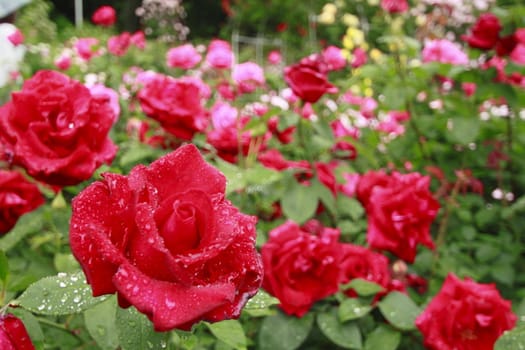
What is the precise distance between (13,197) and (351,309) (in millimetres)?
516

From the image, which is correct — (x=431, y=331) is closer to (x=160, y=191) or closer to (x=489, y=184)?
(x=160, y=191)

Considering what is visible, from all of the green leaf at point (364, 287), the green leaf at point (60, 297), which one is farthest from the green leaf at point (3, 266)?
the green leaf at point (364, 287)

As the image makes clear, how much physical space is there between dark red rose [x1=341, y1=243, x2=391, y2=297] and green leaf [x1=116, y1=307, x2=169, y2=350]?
563 millimetres

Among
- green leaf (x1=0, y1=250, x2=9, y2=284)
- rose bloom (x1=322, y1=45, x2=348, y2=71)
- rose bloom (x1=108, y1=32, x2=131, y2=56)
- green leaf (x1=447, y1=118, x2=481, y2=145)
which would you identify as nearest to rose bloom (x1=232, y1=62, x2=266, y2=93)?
rose bloom (x1=322, y1=45, x2=348, y2=71)

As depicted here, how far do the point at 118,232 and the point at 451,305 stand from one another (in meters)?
0.59

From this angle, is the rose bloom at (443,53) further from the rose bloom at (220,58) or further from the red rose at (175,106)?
the red rose at (175,106)

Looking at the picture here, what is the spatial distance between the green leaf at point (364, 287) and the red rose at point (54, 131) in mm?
418

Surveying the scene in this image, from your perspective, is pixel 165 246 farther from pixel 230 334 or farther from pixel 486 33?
pixel 486 33

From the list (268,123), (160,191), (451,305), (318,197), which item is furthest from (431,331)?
(268,123)

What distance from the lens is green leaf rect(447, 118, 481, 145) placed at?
1.59 meters

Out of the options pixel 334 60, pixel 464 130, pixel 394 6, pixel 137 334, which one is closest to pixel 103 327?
pixel 137 334

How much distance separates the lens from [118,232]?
1.52 feet

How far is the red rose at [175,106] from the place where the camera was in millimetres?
1133

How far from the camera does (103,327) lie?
0.73 meters
